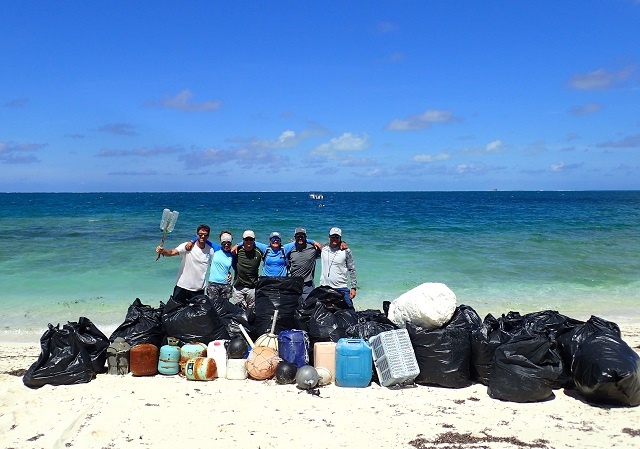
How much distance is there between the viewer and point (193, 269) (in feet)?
19.7

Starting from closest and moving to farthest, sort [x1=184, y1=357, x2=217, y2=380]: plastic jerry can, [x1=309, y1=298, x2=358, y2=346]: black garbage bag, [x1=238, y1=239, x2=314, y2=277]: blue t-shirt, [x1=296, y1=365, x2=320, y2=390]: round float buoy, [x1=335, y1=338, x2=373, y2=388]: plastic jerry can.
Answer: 1. [x1=296, y1=365, x2=320, y2=390]: round float buoy
2. [x1=335, y1=338, x2=373, y2=388]: plastic jerry can
3. [x1=184, y1=357, x2=217, y2=380]: plastic jerry can
4. [x1=309, y1=298, x2=358, y2=346]: black garbage bag
5. [x1=238, y1=239, x2=314, y2=277]: blue t-shirt

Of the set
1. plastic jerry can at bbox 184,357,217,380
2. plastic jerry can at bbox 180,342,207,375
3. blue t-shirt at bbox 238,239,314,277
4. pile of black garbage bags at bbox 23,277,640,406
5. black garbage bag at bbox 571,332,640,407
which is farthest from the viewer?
blue t-shirt at bbox 238,239,314,277

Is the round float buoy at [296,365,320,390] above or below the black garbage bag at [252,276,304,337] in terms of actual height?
below

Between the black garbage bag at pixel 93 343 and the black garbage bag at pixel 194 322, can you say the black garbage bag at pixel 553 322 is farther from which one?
the black garbage bag at pixel 93 343

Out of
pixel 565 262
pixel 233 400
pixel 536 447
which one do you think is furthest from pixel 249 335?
pixel 565 262

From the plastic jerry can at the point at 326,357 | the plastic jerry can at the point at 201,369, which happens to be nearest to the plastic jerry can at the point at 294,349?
the plastic jerry can at the point at 326,357

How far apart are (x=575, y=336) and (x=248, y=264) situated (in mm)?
3460

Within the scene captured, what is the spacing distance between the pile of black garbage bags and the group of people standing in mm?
265

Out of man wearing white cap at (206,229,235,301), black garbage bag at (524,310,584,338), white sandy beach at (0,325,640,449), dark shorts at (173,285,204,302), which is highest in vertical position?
man wearing white cap at (206,229,235,301)

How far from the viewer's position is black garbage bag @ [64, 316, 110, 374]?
5.10 meters

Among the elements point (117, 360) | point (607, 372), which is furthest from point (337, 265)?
point (607, 372)

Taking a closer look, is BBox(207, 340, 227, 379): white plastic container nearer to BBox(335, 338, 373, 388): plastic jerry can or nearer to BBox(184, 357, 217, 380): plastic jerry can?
BBox(184, 357, 217, 380): plastic jerry can

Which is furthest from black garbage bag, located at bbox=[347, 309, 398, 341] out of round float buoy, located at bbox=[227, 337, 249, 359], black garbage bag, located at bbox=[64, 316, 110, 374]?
black garbage bag, located at bbox=[64, 316, 110, 374]

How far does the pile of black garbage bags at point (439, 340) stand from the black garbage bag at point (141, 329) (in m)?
0.01
